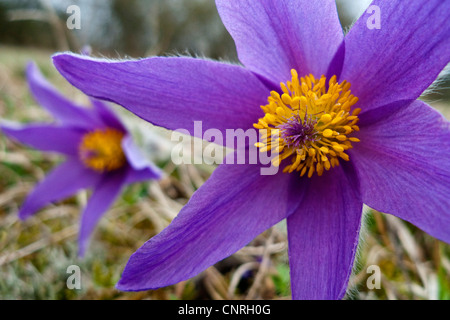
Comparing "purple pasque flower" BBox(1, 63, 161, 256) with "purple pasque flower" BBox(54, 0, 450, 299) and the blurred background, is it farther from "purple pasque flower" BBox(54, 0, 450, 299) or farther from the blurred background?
"purple pasque flower" BBox(54, 0, 450, 299)

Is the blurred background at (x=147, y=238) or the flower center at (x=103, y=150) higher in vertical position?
the flower center at (x=103, y=150)

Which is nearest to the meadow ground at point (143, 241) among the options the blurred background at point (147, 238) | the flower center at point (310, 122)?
the blurred background at point (147, 238)

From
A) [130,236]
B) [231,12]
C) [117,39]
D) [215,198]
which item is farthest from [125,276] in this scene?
[117,39]

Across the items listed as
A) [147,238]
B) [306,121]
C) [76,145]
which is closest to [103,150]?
[76,145]

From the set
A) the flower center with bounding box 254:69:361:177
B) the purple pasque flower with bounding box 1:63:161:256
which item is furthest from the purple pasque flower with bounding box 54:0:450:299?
the purple pasque flower with bounding box 1:63:161:256

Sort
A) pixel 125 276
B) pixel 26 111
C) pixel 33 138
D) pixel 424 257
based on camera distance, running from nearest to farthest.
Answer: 1. pixel 125 276
2. pixel 424 257
3. pixel 33 138
4. pixel 26 111

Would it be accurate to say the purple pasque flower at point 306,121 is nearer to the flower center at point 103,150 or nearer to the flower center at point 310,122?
the flower center at point 310,122
